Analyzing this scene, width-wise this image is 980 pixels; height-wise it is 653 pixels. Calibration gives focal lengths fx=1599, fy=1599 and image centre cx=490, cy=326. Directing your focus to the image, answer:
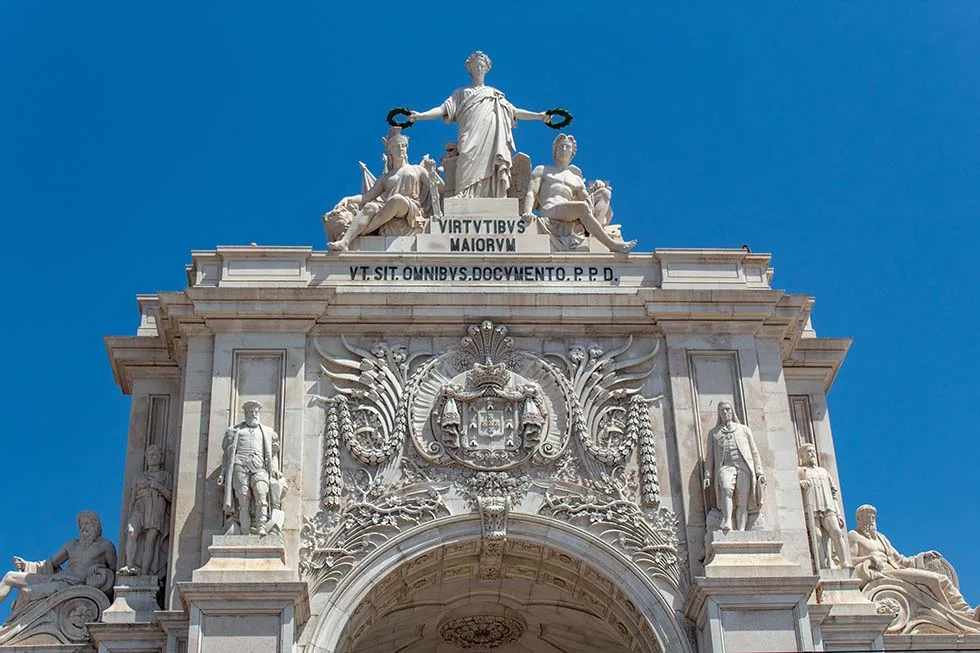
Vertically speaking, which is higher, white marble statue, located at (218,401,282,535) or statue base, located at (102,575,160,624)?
white marble statue, located at (218,401,282,535)

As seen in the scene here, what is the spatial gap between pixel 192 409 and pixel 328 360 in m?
2.18

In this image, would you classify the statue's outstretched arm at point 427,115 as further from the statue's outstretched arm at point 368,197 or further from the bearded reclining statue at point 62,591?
the bearded reclining statue at point 62,591

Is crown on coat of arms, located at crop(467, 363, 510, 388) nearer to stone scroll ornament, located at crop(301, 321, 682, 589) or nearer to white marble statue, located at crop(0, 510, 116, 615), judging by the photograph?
stone scroll ornament, located at crop(301, 321, 682, 589)

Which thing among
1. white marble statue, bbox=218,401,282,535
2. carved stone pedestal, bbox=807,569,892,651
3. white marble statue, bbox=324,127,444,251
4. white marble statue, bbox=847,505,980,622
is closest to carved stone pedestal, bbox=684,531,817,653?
carved stone pedestal, bbox=807,569,892,651

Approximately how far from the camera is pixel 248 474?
74.7 ft

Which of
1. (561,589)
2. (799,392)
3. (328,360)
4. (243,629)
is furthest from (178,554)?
(799,392)

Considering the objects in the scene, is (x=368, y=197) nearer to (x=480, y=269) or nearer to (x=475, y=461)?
(x=480, y=269)

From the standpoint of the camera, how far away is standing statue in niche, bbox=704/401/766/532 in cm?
2302

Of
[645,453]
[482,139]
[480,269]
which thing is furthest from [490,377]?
[482,139]

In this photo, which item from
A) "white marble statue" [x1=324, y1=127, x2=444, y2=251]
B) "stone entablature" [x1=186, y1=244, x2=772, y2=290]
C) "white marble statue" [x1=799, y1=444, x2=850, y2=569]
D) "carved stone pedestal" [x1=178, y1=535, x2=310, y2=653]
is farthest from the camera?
"white marble statue" [x1=324, y1=127, x2=444, y2=251]

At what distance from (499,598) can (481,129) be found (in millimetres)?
8042

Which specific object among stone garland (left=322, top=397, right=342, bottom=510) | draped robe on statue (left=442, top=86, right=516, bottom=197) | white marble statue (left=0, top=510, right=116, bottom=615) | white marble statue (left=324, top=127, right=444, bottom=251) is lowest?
white marble statue (left=0, top=510, right=116, bottom=615)

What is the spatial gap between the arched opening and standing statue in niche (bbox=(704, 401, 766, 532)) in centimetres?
158

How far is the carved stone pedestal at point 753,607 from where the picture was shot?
858 inches
